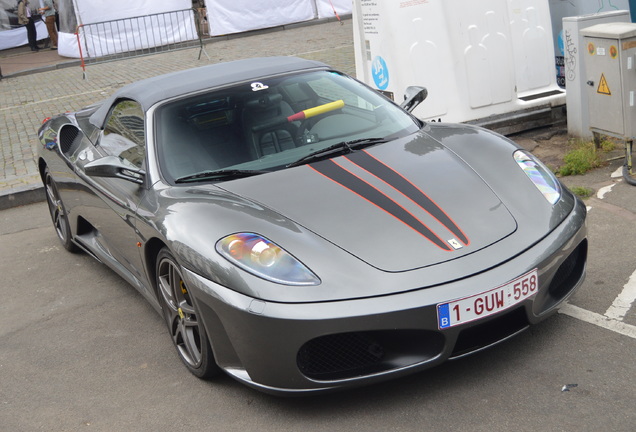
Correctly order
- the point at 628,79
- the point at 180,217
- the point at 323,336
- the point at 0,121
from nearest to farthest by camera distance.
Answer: the point at 323,336, the point at 180,217, the point at 628,79, the point at 0,121

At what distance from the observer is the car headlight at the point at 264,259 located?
3.45 meters

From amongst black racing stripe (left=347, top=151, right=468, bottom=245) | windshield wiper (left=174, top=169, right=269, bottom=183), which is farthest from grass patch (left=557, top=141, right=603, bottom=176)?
windshield wiper (left=174, top=169, right=269, bottom=183)

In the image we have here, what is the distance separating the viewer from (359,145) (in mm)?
4430

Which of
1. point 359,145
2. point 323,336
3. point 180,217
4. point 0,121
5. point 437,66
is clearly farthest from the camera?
point 0,121

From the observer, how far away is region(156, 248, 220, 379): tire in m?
3.85

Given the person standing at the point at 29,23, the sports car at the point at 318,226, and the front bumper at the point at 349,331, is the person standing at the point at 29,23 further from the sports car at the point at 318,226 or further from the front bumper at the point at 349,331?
the front bumper at the point at 349,331

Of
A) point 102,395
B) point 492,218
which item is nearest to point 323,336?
point 492,218

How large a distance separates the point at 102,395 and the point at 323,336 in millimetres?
1285

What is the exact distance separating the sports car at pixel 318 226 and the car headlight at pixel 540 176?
1cm

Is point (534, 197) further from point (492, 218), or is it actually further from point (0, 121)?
point (0, 121)

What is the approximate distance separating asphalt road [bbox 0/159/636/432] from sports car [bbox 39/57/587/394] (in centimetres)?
18

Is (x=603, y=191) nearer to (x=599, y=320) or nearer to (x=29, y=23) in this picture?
(x=599, y=320)

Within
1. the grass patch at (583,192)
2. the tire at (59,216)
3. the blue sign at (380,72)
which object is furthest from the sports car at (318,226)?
the blue sign at (380,72)

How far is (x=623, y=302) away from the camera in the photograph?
14.0ft
